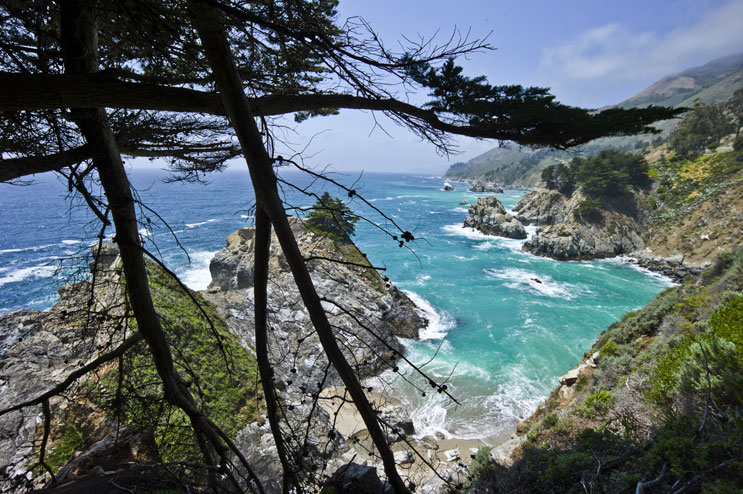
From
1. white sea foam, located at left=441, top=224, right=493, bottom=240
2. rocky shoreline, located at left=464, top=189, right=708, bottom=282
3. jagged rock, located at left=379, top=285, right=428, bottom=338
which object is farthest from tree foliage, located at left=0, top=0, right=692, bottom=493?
white sea foam, located at left=441, top=224, right=493, bottom=240

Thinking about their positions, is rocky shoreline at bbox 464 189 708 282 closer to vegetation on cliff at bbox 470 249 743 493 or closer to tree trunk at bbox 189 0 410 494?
vegetation on cliff at bbox 470 249 743 493

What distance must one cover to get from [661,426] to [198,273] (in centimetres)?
2517

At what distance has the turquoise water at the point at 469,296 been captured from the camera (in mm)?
11789

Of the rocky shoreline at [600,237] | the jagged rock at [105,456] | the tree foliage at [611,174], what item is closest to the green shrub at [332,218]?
the jagged rock at [105,456]

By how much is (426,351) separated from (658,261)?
87.6ft

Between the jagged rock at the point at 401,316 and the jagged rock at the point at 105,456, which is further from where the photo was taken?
the jagged rock at the point at 401,316

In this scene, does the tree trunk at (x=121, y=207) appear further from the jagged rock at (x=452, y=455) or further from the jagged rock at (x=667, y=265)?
the jagged rock at (x=667, y=265)

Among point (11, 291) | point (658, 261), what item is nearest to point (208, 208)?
point (11, 291)

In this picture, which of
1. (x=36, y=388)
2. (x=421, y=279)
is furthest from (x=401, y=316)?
(x=36, y=388)

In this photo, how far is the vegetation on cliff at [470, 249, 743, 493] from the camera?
2.40 meters

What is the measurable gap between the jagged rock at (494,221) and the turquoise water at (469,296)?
6.40 feet

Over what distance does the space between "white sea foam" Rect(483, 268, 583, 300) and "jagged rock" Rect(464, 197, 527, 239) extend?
1301 cm

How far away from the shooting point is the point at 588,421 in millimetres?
5051

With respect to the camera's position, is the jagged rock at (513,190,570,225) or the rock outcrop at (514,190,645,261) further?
the jagged rock at (513,190,570,225)
